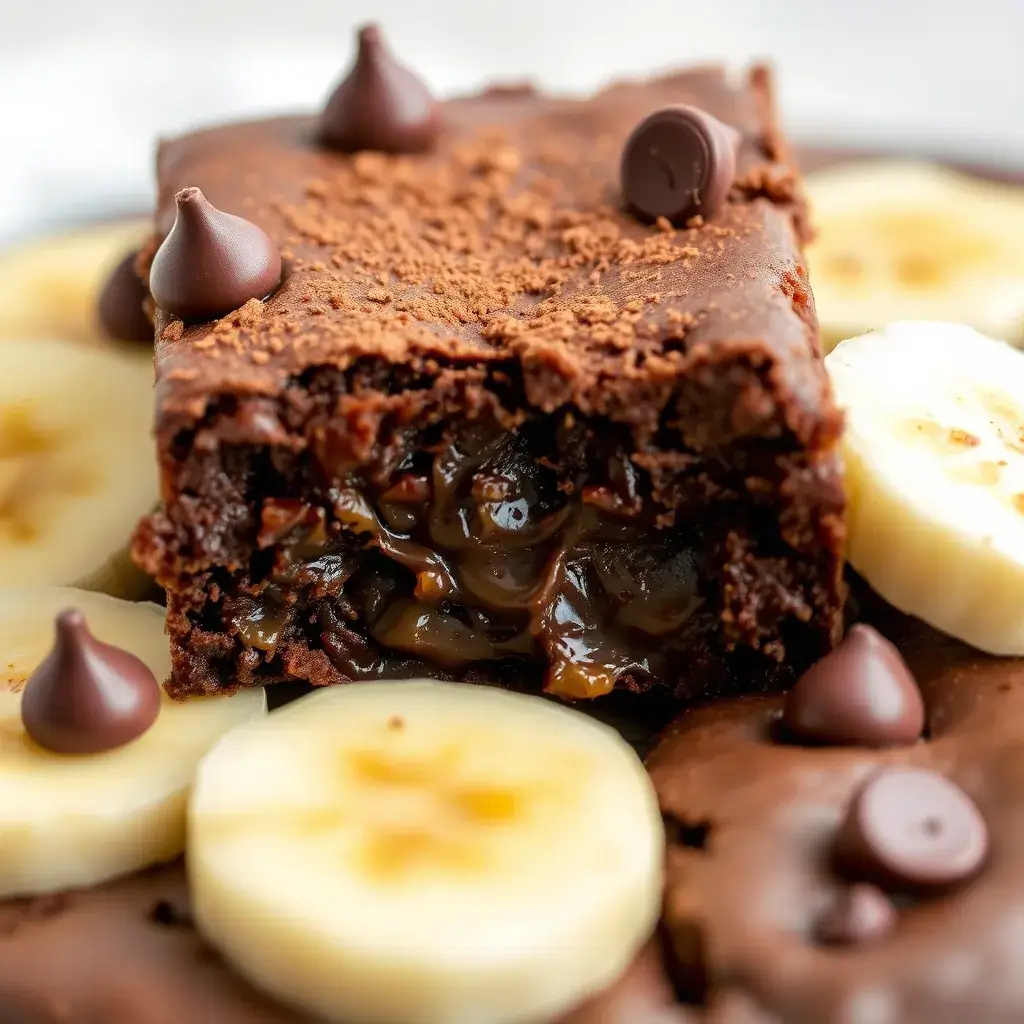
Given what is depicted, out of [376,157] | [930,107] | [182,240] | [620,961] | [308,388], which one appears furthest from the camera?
[930,107]

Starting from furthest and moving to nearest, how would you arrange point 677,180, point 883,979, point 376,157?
point 376,157
point 677,180
point 883,979

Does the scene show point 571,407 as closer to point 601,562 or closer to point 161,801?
point 601,562

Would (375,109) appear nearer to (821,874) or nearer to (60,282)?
(60,282)

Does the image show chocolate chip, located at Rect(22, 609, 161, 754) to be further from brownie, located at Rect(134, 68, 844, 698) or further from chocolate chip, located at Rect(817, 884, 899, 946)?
chocolate chip, located at Rect(817, 884, 899, 946)

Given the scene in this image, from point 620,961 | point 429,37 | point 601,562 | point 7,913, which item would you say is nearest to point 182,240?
point 601,562

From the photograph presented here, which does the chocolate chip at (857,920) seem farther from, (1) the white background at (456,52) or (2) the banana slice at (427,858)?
(1) the white background at (456,52)

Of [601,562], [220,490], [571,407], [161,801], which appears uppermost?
[571,407]

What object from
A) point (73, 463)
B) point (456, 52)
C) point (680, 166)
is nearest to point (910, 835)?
point (680, 166)
